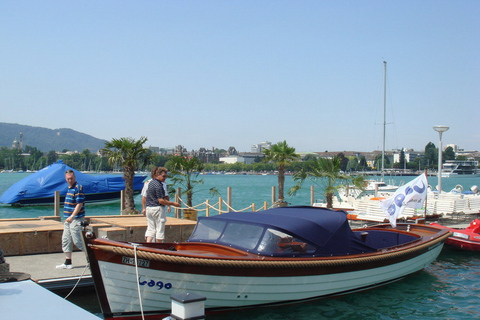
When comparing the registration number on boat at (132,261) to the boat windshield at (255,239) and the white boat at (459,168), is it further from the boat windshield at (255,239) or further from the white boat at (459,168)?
the white boat at (459,168)

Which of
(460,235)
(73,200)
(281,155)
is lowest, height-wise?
(460,235)

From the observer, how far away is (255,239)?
9.24 meters

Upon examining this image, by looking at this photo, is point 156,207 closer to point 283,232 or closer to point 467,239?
point 283,232

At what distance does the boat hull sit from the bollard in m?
1.76

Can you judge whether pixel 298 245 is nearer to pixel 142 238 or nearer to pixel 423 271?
pixel 142 238

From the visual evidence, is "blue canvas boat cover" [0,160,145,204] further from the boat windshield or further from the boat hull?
the boat hull

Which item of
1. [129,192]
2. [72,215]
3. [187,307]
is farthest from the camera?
[129,192]

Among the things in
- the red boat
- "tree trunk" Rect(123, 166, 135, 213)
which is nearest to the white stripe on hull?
the red boat

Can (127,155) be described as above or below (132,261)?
above

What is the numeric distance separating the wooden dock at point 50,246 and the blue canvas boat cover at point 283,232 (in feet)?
8.35

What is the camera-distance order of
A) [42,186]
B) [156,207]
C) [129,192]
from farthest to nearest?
1. [42,186]
2. [129,192]
3. [156,207]

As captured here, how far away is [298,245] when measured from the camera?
9461 mm

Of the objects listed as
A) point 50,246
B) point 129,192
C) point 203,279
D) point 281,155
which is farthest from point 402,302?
point 129,192

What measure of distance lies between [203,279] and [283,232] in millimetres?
1852
